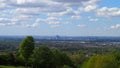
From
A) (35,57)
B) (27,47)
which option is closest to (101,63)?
(35,57)

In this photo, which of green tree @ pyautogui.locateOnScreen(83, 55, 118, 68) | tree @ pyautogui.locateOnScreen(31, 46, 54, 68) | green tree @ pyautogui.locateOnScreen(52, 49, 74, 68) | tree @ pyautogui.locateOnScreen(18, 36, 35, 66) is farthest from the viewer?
green tree @ pyautogui.locateOnScreen(52, 49, 74, 68)

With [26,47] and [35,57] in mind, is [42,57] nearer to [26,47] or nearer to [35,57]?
[35,57]

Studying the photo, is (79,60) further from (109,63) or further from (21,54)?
(109,63)

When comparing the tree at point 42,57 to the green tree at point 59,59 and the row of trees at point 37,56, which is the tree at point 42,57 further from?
the green tree at point 59,59

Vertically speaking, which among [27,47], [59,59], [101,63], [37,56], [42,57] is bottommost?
[59,59]

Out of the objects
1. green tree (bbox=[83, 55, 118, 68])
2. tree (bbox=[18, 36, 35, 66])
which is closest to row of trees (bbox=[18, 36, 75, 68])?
tree (bbox=[18, 36, 35, 66])

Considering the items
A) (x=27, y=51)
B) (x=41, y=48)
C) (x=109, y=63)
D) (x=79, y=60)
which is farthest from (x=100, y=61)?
(x=79, y=60)

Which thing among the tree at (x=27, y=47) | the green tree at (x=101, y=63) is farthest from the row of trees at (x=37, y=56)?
the green tree at (x=101, y=63)

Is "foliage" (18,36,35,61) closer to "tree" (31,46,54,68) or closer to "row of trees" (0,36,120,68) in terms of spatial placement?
"row of trees" (0,36,120,68)
